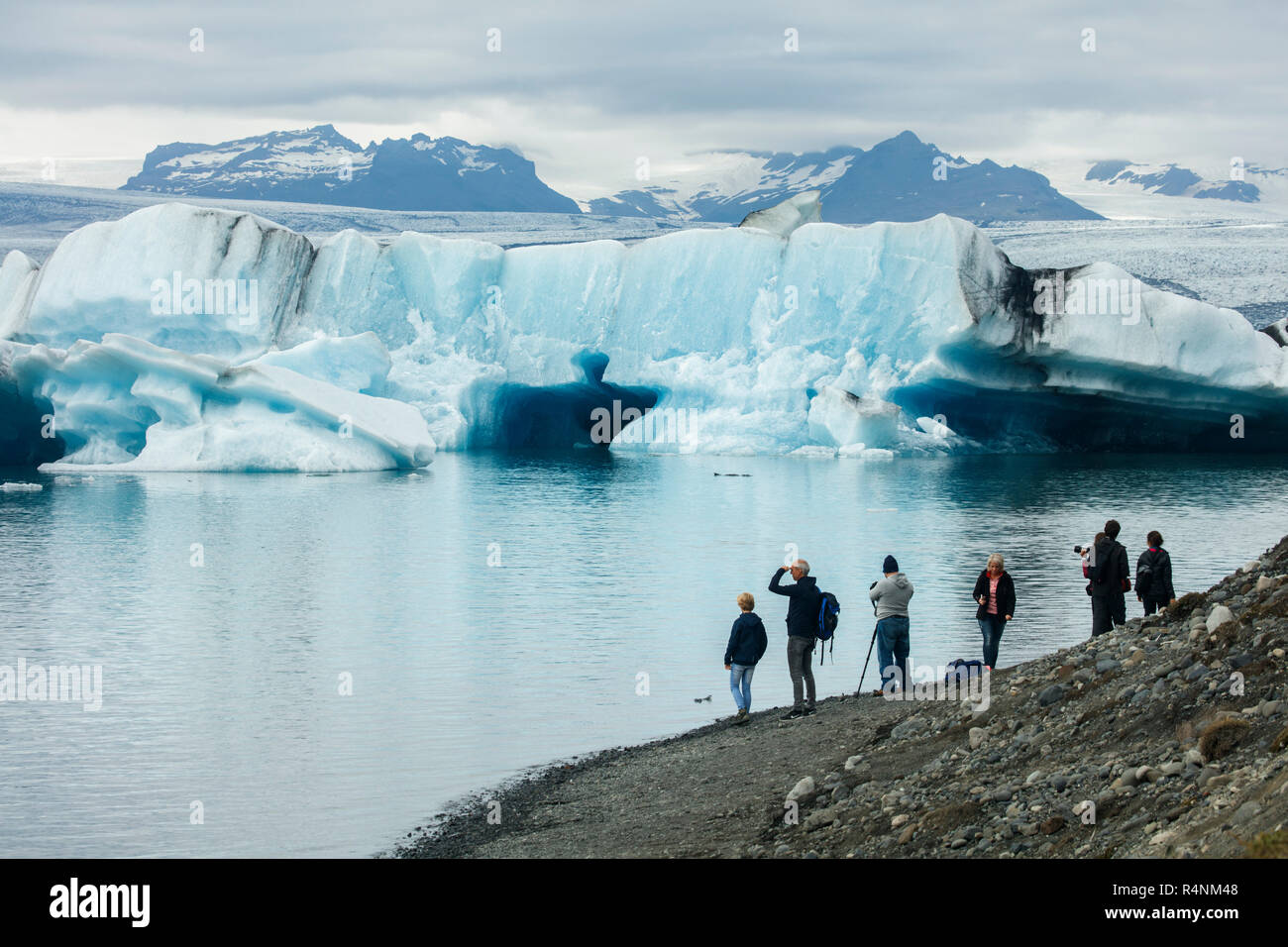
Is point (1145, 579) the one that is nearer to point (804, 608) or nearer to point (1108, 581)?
point (1108, 581)

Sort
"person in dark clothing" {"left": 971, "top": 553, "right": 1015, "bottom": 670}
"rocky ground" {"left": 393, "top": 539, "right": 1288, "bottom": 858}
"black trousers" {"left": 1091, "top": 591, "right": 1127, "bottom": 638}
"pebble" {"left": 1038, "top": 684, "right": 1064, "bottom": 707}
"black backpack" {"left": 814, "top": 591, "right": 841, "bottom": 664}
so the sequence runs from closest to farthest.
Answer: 1. "rocky ground" {"left": 393, "top": 539, "right": 1288, "bottom": 858}
2. "pebble" {"left": 1038, "top": 684, "right": 1064, "bottom": 707}
3. "black backpack" {"left": 814, "top": 591, "right": 841, "bottom": 664}
4. "person in dark clothing" {"left": 971, "top": 553, "right": 1015, "bottom": 670}
5. "black trousers" {"left": 1091, "top": 591, "right": 1127, "bottom": 638}

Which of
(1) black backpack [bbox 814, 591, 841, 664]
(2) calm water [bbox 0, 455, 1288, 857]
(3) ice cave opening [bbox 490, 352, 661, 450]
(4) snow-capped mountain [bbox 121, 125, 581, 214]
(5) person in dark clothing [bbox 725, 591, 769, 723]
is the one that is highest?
(4) snow-capped mountain [bbox 121, 125, 581, 214]

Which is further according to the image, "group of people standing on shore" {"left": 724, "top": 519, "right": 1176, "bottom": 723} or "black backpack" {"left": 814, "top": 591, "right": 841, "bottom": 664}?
"group of people standing on shore" {"left": 724, "top": 519, "right": 1176, "bottom": 723}

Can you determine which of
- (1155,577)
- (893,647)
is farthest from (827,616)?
(1155,577)

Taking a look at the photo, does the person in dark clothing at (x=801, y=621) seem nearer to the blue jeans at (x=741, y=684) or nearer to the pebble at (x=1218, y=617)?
the blue jeans at (x=741, y=684)

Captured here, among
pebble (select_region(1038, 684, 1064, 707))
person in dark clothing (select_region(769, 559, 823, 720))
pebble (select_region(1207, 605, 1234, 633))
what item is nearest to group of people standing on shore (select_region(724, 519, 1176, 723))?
person in dark clothing (select_region(769, 559, 823, 720))

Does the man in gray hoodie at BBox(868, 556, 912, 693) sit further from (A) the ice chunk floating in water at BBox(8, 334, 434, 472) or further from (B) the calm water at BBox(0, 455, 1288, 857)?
(A) the ice chunk floating in water at BBox(8, 334, 434, 472)
